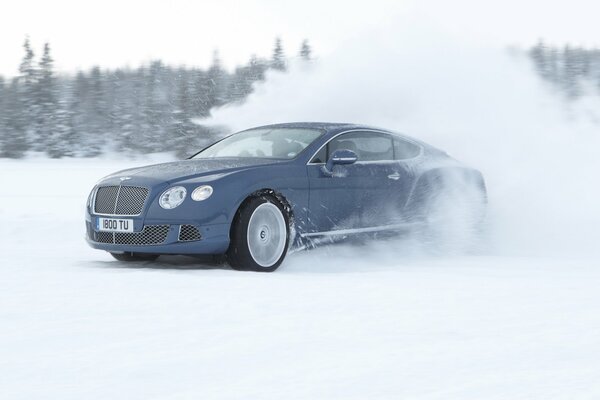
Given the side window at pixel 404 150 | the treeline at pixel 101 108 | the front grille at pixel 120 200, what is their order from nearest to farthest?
the front grille at pixel 120 200 → the side window at pixel 404 150 → the treeline at pixel 101 108

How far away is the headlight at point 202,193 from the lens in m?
7.22

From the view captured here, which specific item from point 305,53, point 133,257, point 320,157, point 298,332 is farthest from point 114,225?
point 305,53

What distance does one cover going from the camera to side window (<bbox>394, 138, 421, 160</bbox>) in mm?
9086

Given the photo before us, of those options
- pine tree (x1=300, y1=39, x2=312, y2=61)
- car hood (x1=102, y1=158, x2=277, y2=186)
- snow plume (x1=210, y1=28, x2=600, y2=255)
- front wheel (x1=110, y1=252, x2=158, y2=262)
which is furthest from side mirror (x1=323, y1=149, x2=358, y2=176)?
pine tree (x1=300, y1=39, x2=312, y2=61)

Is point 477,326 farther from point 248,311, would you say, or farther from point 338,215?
point 338,215

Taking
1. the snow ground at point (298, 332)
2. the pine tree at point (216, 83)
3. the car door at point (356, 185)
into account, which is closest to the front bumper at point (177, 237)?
the snow ground at point (298, 332)

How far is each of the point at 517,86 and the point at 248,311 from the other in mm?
10770

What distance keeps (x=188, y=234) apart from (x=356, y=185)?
6.37 ft

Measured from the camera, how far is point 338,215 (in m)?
8.23

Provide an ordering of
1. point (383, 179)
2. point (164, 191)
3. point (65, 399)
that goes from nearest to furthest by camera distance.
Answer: point (65, 399), point (164, 191), point (383, 179)

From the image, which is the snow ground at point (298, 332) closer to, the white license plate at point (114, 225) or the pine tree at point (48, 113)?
the white license plate at point (114, 225)

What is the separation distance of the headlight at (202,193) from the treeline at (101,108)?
5738cm

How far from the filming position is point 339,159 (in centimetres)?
812

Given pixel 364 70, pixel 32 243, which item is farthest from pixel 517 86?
pixel 32 243
